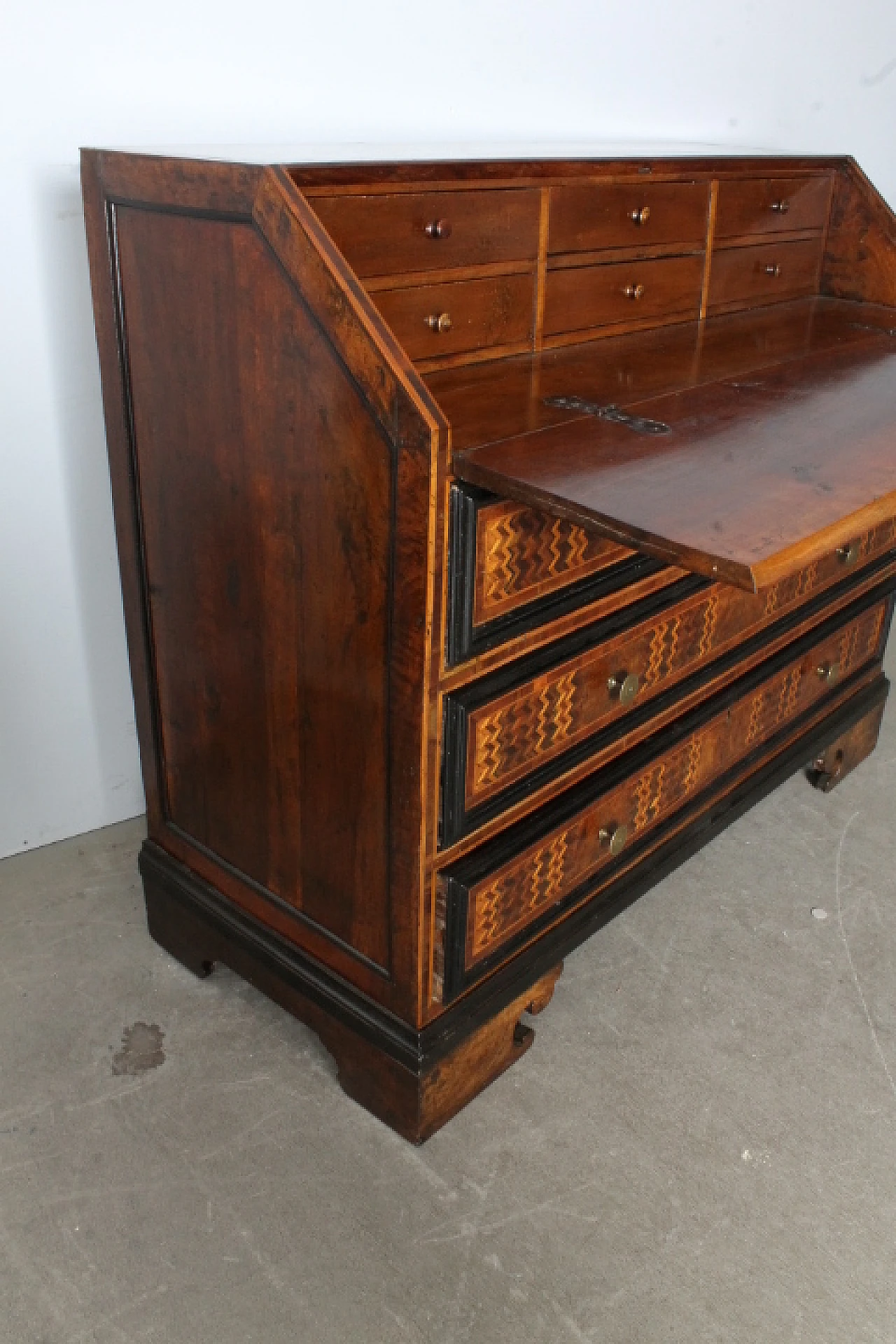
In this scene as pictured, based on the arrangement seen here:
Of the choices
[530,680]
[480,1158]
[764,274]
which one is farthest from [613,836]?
[764,274]

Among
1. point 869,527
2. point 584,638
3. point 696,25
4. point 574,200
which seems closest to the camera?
point 869,527

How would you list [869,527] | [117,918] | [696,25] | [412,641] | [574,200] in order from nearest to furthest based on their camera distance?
[869,527] < [412,641] < [574,200] < [117,918] < [696,25]

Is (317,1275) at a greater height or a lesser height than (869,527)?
lesser

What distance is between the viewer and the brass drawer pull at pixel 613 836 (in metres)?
1.84

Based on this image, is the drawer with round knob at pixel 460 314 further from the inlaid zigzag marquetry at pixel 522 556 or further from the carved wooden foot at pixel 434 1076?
the carved wooden foot at pixel 434 1076

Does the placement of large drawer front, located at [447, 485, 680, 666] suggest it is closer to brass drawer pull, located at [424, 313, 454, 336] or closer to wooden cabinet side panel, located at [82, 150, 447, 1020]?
wooden cabinet side panel, located at [82, 150, 447, 1020]

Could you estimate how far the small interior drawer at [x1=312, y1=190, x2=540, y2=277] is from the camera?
151cm

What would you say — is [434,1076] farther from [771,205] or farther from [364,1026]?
[771,205]

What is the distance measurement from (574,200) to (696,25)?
124cm

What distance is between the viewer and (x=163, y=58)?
190 cm

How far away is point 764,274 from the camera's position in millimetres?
2344

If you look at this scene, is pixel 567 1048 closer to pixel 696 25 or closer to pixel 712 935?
pixel 712 935

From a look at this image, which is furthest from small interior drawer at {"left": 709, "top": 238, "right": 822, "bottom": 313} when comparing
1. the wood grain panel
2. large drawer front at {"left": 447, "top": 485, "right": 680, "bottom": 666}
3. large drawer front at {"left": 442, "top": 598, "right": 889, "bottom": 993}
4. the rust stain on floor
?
the rust stain on floor

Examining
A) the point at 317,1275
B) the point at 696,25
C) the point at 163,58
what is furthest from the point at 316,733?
the point at 696,25
